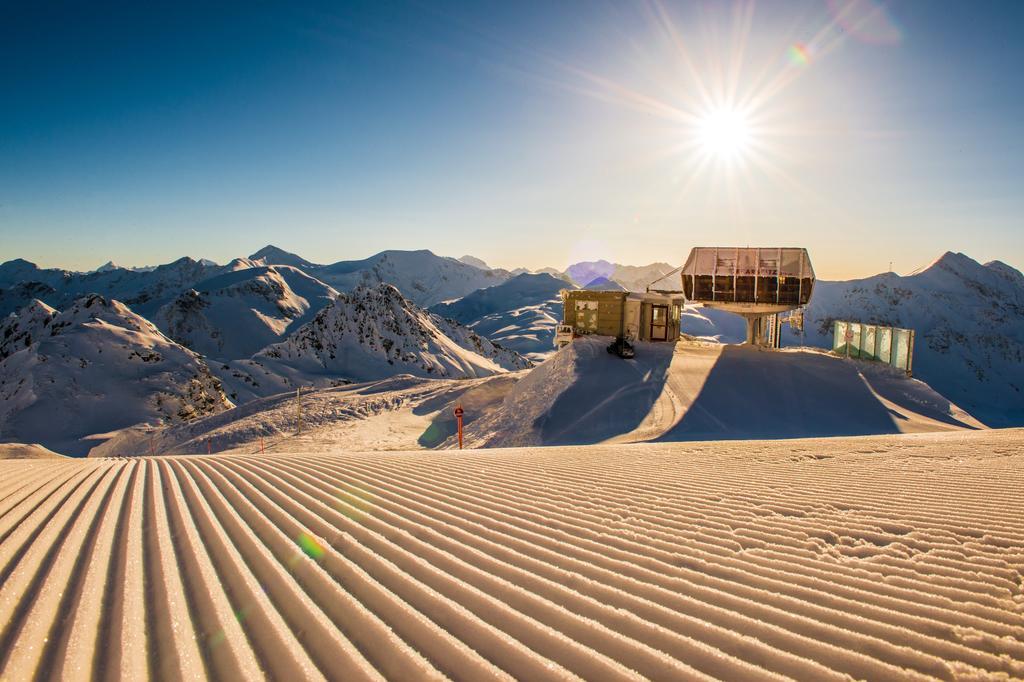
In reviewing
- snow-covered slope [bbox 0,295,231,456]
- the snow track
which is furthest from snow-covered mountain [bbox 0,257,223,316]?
the snow track

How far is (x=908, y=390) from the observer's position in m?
20.4

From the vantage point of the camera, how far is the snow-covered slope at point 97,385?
30.8m

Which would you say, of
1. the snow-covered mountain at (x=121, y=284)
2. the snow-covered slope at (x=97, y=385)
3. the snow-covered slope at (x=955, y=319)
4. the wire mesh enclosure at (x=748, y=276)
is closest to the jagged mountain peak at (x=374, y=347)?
the snow-covered slope at (x=97, y=385)

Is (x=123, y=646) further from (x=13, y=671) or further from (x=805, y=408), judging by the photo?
(x=805, y=408)

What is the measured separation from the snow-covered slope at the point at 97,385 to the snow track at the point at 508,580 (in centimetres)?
2959

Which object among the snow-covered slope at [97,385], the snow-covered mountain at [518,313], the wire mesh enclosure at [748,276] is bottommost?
the snow-covered slope at [97,385]

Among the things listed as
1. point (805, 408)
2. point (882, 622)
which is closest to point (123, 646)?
point (882, 622)

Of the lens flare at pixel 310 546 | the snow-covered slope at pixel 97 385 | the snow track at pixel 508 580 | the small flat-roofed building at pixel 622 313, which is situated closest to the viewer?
the snow track at pixel 508 580

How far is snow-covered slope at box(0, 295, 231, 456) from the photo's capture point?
30.8 metres

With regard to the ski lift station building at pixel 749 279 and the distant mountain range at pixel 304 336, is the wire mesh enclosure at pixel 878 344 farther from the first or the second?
the distant mountain range at pixel 304 336

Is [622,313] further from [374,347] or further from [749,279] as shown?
[374,347]

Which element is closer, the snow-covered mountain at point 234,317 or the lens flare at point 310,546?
the lens flare at point 310,546

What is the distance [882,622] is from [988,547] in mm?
Result: 2103

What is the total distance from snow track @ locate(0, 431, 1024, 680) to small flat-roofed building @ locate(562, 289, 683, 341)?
869 inches
